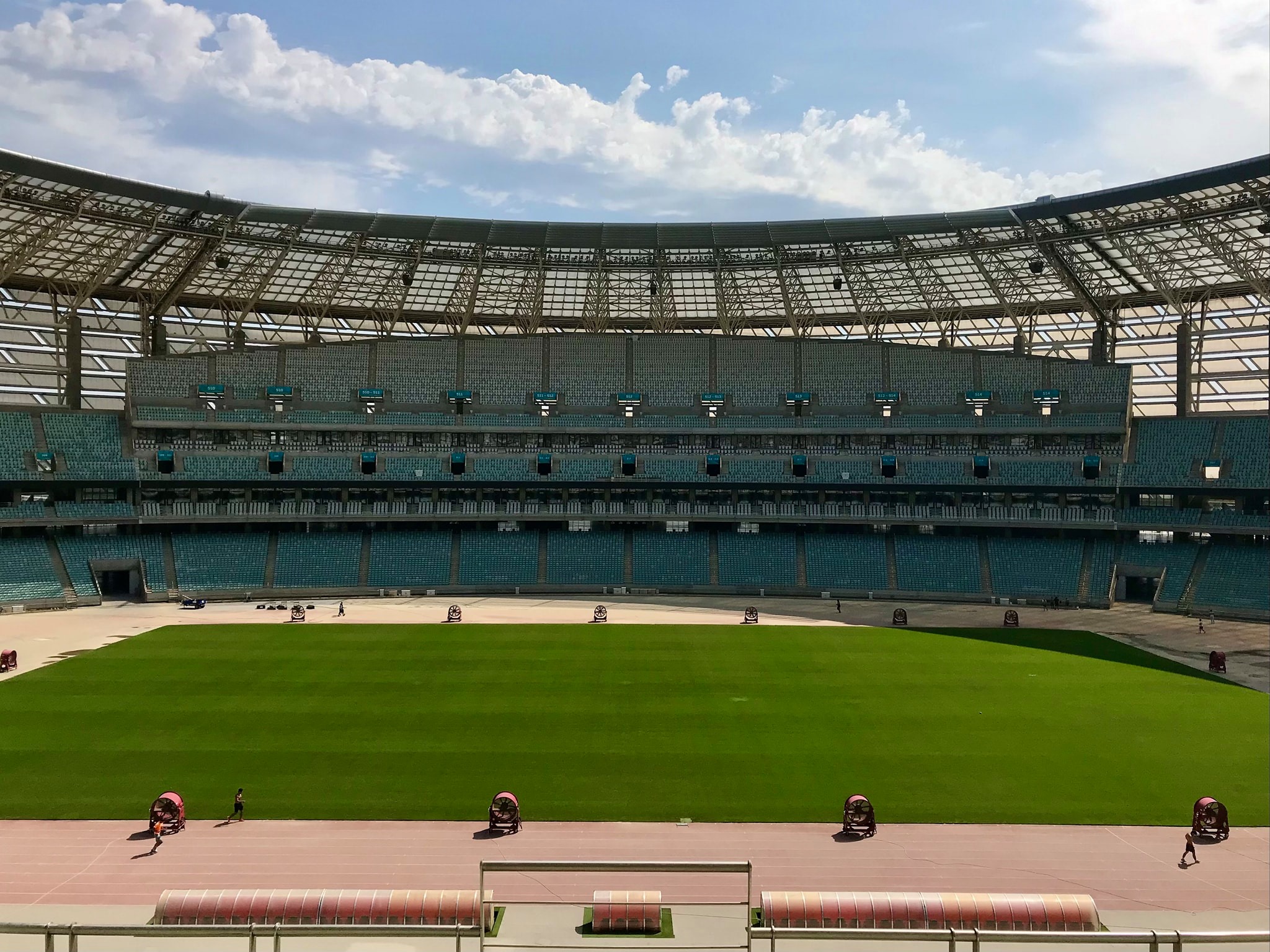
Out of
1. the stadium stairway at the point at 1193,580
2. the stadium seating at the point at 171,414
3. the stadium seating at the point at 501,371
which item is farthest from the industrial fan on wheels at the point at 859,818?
the stadium seating at the point at 171,414

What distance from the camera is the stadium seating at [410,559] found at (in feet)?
218

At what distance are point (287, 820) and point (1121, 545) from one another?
59512 millimetres

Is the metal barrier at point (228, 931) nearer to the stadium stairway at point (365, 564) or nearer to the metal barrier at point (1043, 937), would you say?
the metal barrier at point (1043, 937)

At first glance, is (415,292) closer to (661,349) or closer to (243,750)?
(661,349)

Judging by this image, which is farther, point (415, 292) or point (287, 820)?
point (415, 292)

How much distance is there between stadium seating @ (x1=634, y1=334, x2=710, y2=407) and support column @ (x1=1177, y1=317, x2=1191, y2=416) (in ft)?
112

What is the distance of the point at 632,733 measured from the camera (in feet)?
97.8

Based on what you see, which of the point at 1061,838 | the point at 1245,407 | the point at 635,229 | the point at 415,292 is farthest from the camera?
the point at 415,292

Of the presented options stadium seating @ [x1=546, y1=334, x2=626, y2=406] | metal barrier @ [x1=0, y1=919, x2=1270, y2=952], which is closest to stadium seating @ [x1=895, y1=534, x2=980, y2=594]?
stadium seating @ [x1=546, y1=334, x2=626, y2=406]

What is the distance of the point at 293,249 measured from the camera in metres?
63.9

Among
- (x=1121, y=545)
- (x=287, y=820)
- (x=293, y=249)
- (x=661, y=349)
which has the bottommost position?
(x=287, y=820)

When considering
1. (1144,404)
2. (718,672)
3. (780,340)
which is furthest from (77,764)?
(1144,404)

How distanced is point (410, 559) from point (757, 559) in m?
25.3

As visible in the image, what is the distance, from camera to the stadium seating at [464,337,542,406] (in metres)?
75.3
